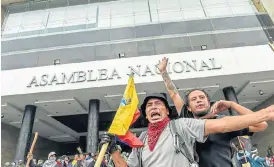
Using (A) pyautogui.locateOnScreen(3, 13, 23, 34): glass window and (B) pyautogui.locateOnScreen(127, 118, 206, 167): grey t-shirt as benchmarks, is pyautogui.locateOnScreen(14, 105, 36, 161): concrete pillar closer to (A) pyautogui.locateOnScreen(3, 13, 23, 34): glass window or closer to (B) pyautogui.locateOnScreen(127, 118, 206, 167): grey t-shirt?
(A) pyautogui.locateOnScreen(3, 13, 23, 34): glass window

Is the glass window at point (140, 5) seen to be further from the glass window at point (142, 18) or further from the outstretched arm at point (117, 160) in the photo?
the outstretched arm at point (117, 160)

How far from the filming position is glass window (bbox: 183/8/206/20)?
546 inches

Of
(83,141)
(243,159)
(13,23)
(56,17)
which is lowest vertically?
(243,159)

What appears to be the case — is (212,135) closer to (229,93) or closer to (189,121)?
(189,121)

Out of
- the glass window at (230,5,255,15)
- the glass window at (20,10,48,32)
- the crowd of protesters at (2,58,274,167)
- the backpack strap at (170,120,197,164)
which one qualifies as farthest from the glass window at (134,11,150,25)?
the backpack strap at (170,120,197,164)

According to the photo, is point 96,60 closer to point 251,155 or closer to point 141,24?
point 141,24

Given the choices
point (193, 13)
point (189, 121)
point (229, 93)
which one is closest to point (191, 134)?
point (189, 121)

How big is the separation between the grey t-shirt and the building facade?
9903 mm

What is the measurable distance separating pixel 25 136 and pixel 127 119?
12.0 m

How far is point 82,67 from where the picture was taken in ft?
39.8

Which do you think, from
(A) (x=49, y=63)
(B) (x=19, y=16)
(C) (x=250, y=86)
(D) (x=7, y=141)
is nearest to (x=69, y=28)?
(A) (x=49, y=63)

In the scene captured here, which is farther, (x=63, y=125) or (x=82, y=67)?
(x=63, y=125)

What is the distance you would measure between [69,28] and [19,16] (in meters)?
3.83

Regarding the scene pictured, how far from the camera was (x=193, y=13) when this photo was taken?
1407 centimetres
